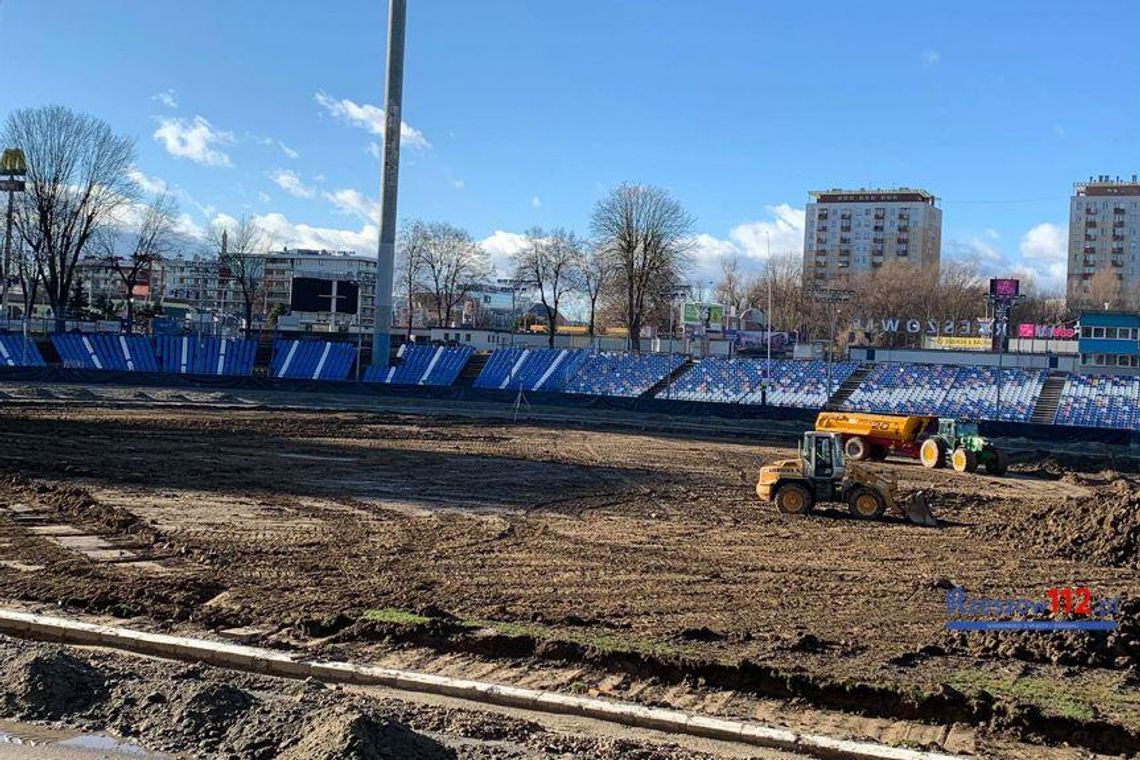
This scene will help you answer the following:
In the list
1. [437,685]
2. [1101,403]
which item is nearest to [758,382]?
[1101,403]

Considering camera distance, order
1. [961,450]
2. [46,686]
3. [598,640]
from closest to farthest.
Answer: [46,686] < [598,640] < [961,450]

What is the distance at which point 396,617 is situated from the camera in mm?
11664

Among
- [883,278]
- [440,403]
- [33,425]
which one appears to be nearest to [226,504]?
[33,425]

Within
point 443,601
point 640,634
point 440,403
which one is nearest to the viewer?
point 640,634

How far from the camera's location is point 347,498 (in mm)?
21344

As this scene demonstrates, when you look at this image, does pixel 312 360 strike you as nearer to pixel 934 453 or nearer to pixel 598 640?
pixel 934 453

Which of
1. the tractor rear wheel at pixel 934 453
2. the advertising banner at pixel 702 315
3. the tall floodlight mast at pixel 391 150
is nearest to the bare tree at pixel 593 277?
the advertising banner at pixel 702 315

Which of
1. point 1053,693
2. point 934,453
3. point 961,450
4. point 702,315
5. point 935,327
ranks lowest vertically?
point 1053,693

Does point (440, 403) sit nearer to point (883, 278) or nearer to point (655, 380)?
point (655, 380)

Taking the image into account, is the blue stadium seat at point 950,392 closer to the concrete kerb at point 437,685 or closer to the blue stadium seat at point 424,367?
the blue stadium seat at point 424,367

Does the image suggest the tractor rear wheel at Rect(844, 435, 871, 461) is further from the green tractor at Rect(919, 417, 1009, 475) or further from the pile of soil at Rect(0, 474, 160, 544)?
the pile of soil at Rect(0, 474, 160, 544)

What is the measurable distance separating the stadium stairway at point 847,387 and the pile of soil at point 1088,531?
3336cm

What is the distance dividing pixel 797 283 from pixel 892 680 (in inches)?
4757

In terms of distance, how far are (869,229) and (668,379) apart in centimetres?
12393
